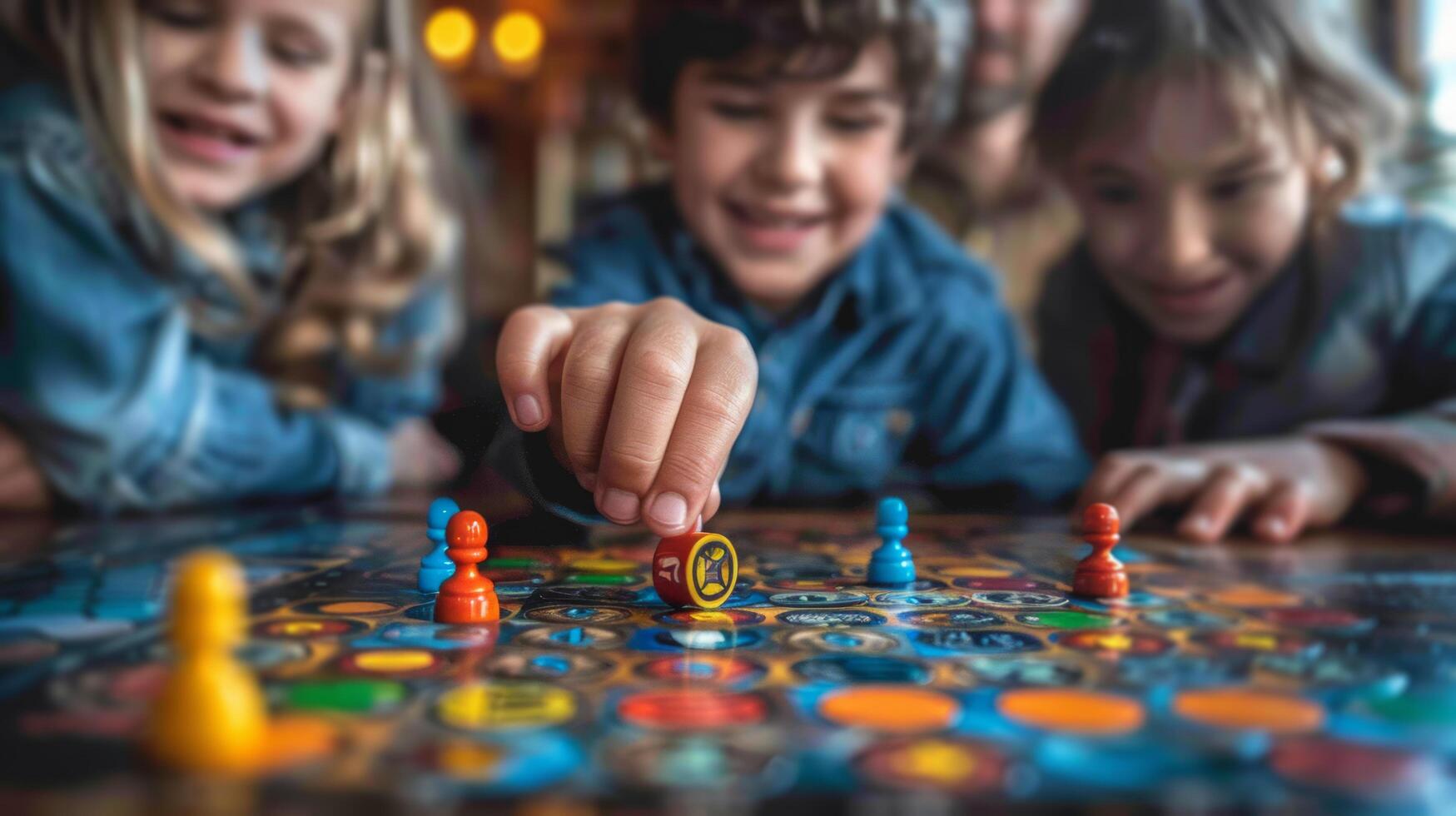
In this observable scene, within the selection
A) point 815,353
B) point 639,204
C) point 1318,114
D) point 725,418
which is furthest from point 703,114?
point 1318,114

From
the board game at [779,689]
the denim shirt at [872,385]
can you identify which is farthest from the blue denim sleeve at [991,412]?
the board game at [779,689]

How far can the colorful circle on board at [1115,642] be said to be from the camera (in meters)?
0.53

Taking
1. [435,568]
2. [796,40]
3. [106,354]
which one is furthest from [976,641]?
[106,354]

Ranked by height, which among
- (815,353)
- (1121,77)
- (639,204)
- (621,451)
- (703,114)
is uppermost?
(1121,77)

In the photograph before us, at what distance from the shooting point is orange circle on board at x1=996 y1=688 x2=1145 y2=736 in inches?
15.8

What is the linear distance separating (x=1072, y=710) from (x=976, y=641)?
13cm

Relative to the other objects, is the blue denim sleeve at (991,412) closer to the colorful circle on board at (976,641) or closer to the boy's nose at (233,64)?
the colorful circle on board at (976,641)

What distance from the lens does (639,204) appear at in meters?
1.76

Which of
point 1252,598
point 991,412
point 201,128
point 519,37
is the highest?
point 519,37

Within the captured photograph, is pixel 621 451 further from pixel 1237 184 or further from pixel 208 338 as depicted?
pixel 1237 184

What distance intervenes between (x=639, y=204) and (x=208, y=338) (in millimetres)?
764

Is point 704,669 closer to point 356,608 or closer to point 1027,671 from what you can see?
point 1027,671

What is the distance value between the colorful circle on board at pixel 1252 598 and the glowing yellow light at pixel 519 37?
1.85 metres

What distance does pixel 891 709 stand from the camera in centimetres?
42
